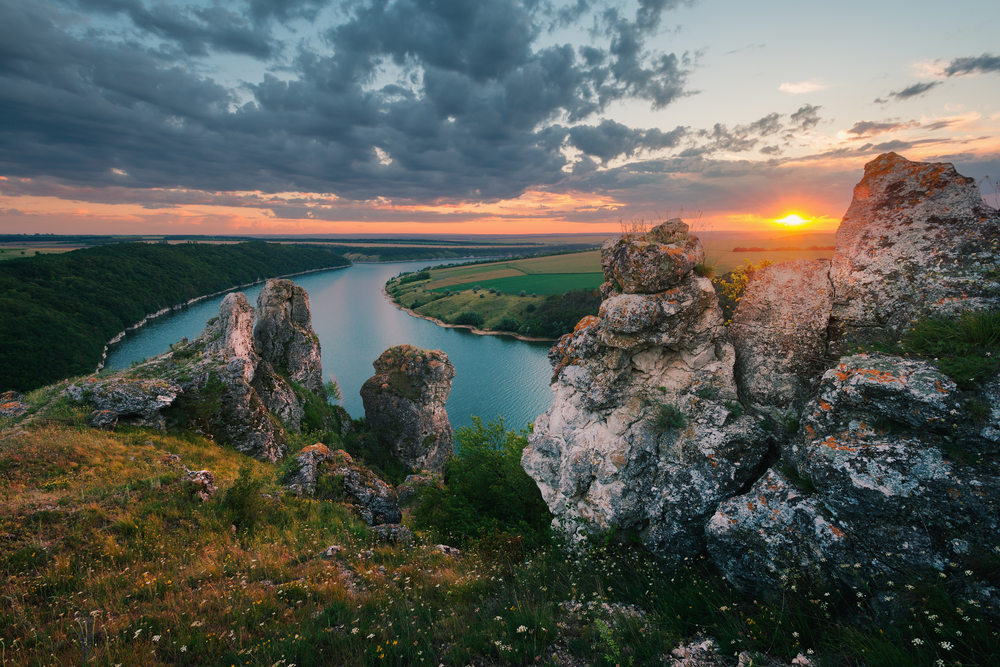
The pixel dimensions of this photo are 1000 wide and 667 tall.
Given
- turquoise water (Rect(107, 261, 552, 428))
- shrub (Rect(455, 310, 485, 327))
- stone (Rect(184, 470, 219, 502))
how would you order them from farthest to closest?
1. shrub (Rect(455, 310, 485, 327))
2. turquoise water (Rect(107, 261, 552, 428))
3. stone (Rect(184, 470, 219, 502))

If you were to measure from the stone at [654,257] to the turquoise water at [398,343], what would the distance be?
105ft

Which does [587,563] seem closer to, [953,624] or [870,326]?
[953,624]

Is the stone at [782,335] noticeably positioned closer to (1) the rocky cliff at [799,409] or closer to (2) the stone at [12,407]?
(1) the rocky cliff at [799,409]

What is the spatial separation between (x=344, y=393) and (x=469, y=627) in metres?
47.0

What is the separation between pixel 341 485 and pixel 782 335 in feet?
38.5

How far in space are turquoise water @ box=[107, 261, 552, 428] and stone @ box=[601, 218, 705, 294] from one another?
31865mm

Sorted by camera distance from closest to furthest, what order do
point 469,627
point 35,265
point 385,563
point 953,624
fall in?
1. point 953,624
2. point 469,627
3. point 385,563
4. point 35,265

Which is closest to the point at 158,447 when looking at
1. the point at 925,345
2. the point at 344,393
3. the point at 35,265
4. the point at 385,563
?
the point at 385,563

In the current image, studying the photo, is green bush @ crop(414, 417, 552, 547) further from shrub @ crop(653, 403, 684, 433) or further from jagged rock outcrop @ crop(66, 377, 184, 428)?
jagged rock outcrop @ crop(66, 377, 184, 428)

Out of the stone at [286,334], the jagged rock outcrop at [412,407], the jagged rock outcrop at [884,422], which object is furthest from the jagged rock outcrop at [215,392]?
the jagged rock outcrop at [884,422]

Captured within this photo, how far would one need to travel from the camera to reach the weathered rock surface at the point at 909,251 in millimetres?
5285

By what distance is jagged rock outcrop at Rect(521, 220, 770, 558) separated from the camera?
6281 mm

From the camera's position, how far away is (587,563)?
6672 millimetres

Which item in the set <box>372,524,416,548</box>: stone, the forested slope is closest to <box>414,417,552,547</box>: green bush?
<box>372,524,416,548</box>: stone
